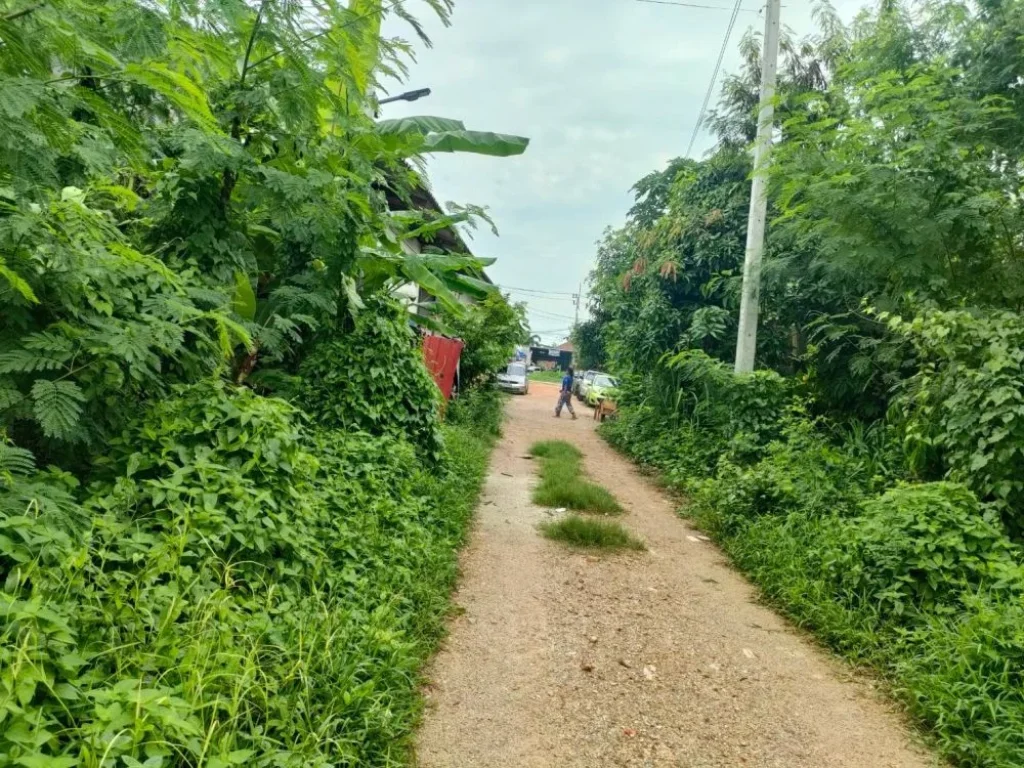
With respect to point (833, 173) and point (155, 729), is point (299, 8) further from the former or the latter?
point (833, 173)

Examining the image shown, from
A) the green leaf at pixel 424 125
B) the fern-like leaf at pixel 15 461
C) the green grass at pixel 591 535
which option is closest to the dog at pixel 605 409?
the green grass at pixel 591 535

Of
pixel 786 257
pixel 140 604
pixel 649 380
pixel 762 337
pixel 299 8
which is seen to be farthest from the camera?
pixel 649 380

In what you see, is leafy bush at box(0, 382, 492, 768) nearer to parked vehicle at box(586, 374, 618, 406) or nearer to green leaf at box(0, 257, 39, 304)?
green leaf at box(0, 257, 39, 304)

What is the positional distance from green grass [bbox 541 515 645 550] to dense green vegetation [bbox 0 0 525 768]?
46.5 inches

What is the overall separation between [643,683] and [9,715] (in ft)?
9.13

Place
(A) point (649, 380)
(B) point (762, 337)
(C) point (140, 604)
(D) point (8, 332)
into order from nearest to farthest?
(C) point (140, 604) → (D) point (8, 332) → (B) point (762, 337) → (A) point (649, 380)

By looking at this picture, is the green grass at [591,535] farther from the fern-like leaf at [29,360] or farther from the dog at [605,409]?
the dog at [605,409]

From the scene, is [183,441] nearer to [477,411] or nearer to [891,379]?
[891,379]

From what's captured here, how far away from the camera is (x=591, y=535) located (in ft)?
18.7

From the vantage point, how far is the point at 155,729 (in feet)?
5.96

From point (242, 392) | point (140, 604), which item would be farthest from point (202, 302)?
point (140, 604)

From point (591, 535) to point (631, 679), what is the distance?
2355 mm

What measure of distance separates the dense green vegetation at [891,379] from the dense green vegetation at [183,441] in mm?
2803

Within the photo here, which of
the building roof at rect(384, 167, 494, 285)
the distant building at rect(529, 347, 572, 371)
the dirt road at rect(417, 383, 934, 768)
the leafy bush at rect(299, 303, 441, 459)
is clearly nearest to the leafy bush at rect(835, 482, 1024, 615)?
the dirt road at rect(417, 383, 934, 768)
